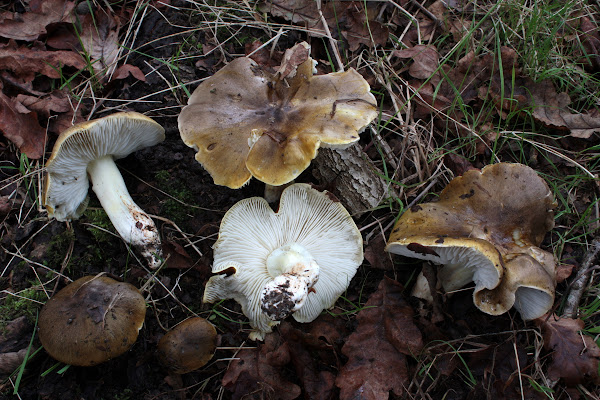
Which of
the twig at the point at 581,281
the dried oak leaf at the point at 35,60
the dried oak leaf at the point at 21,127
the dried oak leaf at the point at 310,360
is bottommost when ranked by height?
the dried oak leaf at the point at 310,360

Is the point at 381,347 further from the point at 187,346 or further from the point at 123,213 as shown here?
the point at 123,213

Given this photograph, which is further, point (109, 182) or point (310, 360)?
point (109, 182)

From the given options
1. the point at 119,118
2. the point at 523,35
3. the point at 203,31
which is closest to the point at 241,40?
the point at 203,31

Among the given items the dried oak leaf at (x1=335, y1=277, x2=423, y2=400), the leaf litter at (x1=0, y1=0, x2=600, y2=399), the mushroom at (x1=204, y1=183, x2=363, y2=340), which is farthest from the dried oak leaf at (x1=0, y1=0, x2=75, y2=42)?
the dried oak leaf at (x1=335, y1=277, x2=423, y2=400)

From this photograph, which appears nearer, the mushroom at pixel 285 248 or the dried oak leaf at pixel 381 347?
the dried oak leaf at pixel 381 347

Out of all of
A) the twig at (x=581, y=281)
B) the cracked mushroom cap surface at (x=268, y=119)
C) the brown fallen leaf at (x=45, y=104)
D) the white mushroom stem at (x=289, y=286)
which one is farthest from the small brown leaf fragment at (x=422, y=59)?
the brown fallen leaf at (x=45, y=104)

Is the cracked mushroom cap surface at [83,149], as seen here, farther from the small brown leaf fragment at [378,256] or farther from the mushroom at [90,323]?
the small brown leaf fragment at [378,256]

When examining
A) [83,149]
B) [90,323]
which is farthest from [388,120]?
[90,323]

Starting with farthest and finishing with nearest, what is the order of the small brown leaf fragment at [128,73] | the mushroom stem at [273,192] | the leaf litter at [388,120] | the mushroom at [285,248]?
the small brown leaf fragment at [128,73], the mushroom stem at [273,192], the mushroom at [285,248], the leaf litter at [388,120]
